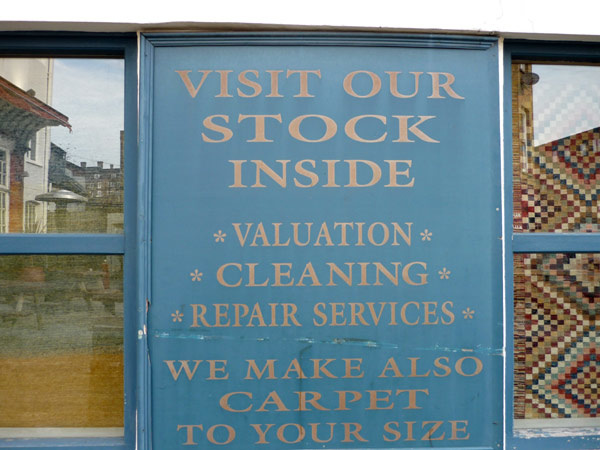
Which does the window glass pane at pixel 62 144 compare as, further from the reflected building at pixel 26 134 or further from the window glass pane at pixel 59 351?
the window glass pane at pixel 59 351

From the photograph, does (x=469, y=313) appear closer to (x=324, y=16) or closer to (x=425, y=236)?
(x=425, y=236)

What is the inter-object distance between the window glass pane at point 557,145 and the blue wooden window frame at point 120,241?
6.19 feet

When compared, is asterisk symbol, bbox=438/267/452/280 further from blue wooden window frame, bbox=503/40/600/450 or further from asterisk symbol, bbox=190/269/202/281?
asterisk symbol, bbox=190/269/202/281

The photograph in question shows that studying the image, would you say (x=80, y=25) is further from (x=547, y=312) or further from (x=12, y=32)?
(x=547, y=312)

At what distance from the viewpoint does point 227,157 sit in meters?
2.31

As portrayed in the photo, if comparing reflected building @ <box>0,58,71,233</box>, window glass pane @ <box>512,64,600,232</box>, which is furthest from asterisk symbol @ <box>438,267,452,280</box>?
reflected building @ <box>0,58,71,233</box>

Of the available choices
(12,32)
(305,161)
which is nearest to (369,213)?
(305,161)

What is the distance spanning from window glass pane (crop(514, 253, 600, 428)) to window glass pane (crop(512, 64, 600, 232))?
0.22 metres

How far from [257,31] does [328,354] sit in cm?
153

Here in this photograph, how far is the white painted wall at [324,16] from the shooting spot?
2.24 metres

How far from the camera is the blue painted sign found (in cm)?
229

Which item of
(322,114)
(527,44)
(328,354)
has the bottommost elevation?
(328,354)

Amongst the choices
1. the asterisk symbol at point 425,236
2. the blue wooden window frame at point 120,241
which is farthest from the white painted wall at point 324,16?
the asterisk symbol at point 425,236

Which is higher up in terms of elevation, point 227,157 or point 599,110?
point 599,110
